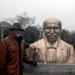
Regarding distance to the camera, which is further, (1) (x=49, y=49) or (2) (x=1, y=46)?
(1) (x=49, y=49)

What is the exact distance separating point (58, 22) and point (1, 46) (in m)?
1.76

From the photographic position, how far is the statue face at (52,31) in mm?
5629

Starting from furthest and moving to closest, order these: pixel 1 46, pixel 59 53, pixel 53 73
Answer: pixel 59 53 < pixel 53 73 < pixel 1 46

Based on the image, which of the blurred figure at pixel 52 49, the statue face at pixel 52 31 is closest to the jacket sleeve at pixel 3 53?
the blurred figure at pixel 52 49

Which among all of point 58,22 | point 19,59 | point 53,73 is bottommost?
point 53,73

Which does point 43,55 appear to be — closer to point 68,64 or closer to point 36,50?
point 36,50

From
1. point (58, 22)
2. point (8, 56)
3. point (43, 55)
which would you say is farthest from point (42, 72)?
point (58, 22)

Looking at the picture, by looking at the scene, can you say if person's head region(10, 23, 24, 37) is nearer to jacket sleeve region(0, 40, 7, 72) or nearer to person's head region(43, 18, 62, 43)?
jacket sleeve region(0, 40, 7, 72)

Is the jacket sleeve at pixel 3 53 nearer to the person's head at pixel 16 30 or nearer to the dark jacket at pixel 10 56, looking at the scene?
the dark jacket at pixel 10 56

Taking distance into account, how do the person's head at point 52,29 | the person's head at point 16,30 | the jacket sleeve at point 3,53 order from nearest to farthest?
Answer: the jacket sleeve at point 3,53, the person's head at point 16,30, the person's head at point 52,29

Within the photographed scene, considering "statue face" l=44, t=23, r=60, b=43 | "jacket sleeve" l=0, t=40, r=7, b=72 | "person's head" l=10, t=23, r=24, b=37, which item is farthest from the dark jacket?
"statue face" l=44, t=23, r=60, b=43

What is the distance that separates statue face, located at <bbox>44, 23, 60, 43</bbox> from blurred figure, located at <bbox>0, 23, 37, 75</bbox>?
113cm

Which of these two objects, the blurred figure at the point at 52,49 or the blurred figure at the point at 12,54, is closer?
the blurred figure at the point at 12,54

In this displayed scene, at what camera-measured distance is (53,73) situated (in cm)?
517
